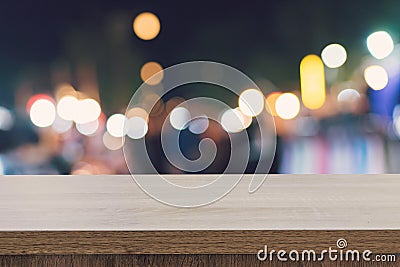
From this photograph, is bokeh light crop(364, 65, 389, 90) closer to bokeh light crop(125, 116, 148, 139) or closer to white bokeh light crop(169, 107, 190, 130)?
white bokeh light crop(169, 107, 190, 130)

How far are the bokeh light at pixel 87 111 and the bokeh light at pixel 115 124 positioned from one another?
5 cm

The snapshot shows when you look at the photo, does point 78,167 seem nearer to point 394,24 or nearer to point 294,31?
point 294,31

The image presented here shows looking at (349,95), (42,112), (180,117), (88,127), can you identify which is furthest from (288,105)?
(42,112)

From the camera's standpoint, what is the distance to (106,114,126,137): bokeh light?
1768 mm

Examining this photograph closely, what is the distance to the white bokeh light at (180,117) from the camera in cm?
170

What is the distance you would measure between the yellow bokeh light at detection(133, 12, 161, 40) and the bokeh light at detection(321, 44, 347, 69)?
1.63ft

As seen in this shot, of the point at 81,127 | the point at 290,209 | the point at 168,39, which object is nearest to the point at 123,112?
the point at 81,127

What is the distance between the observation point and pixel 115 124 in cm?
178

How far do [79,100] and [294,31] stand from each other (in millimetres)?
670

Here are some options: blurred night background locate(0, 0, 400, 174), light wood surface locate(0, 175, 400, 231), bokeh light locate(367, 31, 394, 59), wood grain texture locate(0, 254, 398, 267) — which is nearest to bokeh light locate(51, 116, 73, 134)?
blurred night background locate(0, 0, 400, 174)

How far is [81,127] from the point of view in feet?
5.80

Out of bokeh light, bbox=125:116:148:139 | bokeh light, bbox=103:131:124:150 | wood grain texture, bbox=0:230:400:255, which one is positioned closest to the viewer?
wood grain texture, bbox=0:230:400:255

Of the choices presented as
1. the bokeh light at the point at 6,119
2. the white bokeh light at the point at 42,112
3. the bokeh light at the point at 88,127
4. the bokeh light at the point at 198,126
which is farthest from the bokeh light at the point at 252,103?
the bokeh light at the point at 6,119

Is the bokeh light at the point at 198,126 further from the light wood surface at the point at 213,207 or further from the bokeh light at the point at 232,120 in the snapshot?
the light wood surface at the point at 213,207
